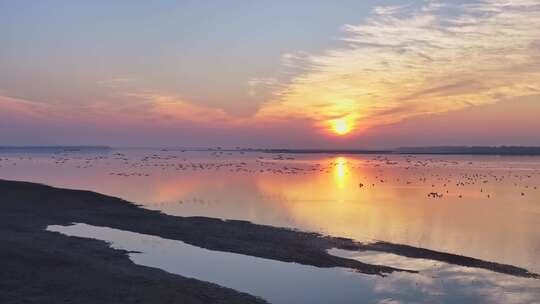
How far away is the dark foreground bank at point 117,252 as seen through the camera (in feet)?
46.4

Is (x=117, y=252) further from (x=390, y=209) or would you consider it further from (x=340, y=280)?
(x=390, y=209)

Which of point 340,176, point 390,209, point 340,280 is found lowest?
point 340,280

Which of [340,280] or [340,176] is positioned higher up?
[340,176]

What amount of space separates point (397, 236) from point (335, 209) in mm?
10696

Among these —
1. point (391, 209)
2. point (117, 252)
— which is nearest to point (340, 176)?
point (391, 209)

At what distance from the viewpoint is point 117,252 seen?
2033cm

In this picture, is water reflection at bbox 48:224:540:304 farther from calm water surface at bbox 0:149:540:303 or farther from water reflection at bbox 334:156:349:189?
water reflection at bbox 334:156:349:189

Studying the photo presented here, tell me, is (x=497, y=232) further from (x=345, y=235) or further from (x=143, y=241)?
(x=143, y=241)

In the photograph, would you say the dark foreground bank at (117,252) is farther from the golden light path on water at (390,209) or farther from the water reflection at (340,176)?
the water reflection at (340,176)

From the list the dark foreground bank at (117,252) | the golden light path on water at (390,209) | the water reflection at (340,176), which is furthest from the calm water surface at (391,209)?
the water reflection at (340,176)

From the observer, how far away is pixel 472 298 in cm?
1631

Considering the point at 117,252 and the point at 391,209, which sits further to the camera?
the point at 391,209

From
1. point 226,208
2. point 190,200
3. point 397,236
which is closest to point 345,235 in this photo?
point 397,236

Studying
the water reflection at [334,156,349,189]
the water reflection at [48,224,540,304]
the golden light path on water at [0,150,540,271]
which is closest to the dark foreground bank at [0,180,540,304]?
the water reflection at [48,224,540,304]
